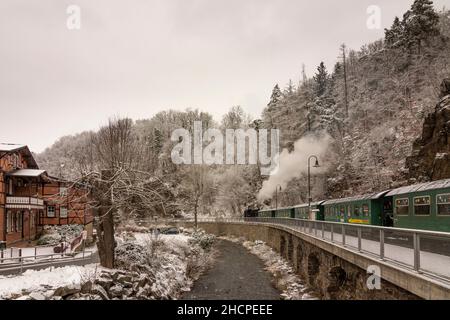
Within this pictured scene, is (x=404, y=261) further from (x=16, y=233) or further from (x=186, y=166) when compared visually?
(x=186, y=166)

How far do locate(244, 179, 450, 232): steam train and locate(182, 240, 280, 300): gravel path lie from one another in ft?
23.7

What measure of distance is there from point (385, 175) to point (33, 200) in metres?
37.2

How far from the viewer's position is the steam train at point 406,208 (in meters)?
14.0

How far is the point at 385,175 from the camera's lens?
133 feet

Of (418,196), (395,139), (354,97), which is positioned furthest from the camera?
(354,97)

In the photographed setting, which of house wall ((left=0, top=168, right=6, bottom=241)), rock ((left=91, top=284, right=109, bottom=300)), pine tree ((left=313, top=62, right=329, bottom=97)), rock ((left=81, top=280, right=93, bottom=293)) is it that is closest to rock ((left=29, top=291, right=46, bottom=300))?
rock ((left=81, top=280, right=93, bottom=293))

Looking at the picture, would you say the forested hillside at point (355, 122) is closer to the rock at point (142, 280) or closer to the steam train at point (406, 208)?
the rock at point (142, 280)

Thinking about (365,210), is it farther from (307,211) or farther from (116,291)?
(116,291)

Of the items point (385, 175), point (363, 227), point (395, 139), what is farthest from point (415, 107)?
point (363, 227)

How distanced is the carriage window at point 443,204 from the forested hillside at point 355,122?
24.0 metres

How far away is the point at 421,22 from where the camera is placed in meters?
57.9

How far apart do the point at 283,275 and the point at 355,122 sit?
40.7m

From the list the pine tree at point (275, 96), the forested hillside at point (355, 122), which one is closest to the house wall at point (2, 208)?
the forested hillside at point (355, 122)

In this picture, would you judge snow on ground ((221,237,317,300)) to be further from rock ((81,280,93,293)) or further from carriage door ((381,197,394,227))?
rock ((81,280,93,293))
